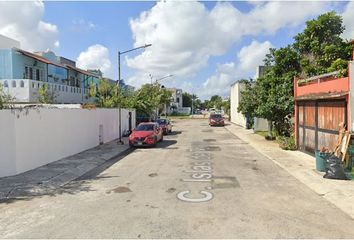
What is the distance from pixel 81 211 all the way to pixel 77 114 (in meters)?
11.2

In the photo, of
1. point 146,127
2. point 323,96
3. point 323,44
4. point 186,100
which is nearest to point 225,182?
point 323,96

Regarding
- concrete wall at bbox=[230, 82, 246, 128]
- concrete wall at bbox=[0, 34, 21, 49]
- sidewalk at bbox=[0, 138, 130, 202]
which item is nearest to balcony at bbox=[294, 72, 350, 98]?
sidewalk at bbox=[0, 138, 130, 202]

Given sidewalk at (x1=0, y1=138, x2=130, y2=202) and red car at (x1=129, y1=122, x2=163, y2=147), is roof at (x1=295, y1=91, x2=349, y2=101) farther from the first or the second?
sidewalk at (x1=0, y1=138, x2=130, y2=202)

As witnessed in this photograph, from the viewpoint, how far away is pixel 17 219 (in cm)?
774

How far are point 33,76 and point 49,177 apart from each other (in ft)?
56.2

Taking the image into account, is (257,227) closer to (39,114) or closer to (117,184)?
(117,184)

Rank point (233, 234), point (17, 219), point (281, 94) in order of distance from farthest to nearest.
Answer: point (281, 94) < point (17, 219) < point (233, 234)

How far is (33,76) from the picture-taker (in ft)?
89.7

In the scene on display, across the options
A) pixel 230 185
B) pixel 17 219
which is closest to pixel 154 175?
pixel 230 185

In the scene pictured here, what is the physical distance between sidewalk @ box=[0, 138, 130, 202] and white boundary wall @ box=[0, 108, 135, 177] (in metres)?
0.36

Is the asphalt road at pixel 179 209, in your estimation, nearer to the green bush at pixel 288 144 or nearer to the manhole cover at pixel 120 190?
the manhole cover at pixel 120 190

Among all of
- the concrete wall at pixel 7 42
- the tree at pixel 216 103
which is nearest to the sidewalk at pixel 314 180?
the concrete wall at pixel 7 42

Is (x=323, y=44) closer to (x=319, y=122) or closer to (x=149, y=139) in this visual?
(x=319, y=122)

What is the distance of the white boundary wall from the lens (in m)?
12.3
